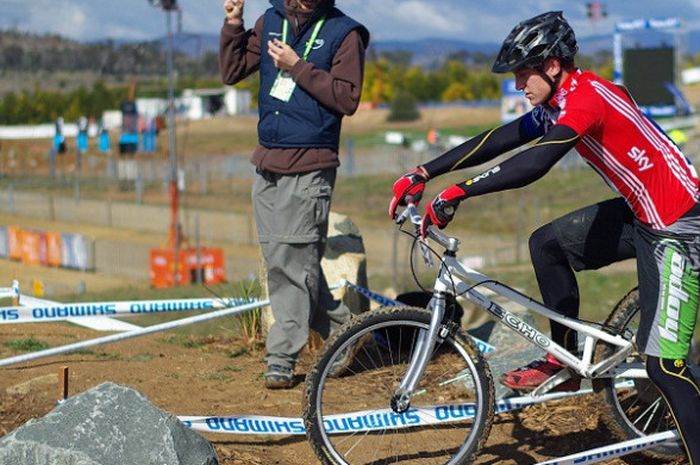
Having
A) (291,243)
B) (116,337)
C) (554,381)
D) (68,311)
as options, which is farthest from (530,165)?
(68,311)

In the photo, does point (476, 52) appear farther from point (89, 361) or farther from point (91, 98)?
point (89, 361)

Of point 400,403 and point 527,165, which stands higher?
point 527,165

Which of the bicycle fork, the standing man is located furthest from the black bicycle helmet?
the standing man

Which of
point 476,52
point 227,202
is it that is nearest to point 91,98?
point 227,202

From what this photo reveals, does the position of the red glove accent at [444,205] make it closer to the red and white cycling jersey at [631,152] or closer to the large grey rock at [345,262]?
the red and white cycling jersey at [631,152]

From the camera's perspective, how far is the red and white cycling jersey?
195 inches

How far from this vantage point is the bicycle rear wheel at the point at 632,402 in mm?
5668

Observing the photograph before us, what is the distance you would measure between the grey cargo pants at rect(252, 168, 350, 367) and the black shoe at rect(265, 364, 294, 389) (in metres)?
0.03

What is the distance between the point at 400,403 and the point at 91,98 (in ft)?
277

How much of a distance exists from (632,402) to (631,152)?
150cm

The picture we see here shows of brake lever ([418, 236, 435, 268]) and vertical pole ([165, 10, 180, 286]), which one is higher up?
brake lever ([418, 236, 435, 268])

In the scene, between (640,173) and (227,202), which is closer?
(640,173)

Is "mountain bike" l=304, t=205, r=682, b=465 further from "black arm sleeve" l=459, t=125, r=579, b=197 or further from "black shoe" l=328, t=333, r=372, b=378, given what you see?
"black arm sleeve" l=459, t=125, r=579, b=197

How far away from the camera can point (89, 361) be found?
7480 mm
